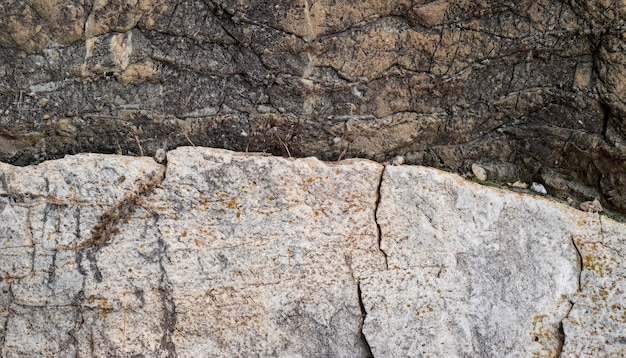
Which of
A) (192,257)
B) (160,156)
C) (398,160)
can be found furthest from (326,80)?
(192,257)

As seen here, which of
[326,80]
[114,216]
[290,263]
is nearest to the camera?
[114,216]

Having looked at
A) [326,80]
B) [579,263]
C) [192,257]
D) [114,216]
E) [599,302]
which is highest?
[326,80]

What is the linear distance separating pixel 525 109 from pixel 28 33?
101 inches

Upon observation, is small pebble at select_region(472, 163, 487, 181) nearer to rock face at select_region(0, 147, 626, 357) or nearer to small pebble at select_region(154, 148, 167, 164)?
rock face at select_region(0, 147, 626, 357)

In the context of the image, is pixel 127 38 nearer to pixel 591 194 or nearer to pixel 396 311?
pixel 396 311

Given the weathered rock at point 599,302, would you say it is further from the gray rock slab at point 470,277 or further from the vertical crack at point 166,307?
the vertical crack at point 166,307

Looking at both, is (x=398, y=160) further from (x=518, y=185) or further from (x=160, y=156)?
(x=160, y=156)

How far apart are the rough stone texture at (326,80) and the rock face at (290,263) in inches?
8.6

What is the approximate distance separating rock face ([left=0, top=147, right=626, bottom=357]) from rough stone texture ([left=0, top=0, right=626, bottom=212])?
0.22 meters

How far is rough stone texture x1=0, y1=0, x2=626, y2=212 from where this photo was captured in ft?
10.5

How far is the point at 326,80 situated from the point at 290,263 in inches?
37.9

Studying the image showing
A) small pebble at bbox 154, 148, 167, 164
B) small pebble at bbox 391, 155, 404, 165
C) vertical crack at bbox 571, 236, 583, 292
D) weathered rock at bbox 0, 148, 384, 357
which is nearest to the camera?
weathered rock at bbox 0, 148, 384, 357

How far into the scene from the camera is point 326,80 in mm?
3387

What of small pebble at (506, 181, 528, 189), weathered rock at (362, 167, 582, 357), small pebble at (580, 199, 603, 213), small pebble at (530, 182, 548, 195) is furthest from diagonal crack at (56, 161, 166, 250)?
small pebble at (580, 199, 603, 213)
